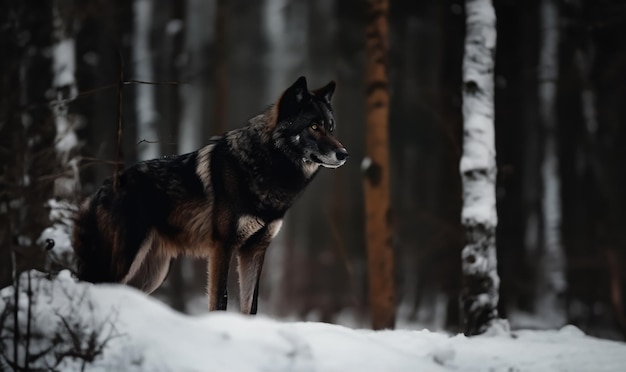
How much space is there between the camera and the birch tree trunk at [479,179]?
7.42 metres

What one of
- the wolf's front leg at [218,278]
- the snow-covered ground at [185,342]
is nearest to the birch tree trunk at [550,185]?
the wolf's front leg at [218,278]

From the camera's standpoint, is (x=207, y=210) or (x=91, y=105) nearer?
(x=207, y=210)

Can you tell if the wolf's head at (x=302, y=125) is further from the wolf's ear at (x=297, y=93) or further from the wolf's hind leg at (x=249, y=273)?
the wolf's hind leg at (x=249, y=273)

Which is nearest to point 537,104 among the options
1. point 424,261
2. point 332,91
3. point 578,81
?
point 578,81

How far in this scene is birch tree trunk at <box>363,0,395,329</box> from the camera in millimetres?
9180

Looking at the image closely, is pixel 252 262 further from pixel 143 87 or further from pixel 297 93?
pixel 143 87

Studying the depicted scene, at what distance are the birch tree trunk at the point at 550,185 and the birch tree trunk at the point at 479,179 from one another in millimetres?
6559

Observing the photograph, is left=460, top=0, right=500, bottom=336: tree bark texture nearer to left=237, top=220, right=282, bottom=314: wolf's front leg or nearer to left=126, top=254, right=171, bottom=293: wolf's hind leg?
left=237, top=220, right=282, bottom=314: wolf's front leg

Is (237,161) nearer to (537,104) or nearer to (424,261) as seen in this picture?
(424,261)

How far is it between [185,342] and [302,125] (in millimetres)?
2695

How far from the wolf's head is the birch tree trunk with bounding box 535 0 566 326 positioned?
29.0 feet

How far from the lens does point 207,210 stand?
249 inches

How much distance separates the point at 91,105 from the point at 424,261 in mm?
9593

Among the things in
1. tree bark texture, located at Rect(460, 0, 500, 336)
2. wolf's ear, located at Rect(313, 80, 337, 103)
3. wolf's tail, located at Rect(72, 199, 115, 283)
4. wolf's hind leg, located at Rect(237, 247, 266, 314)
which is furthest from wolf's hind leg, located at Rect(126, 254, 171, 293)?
tree bark texture, located at Rect(460, 0, 500, 336)
